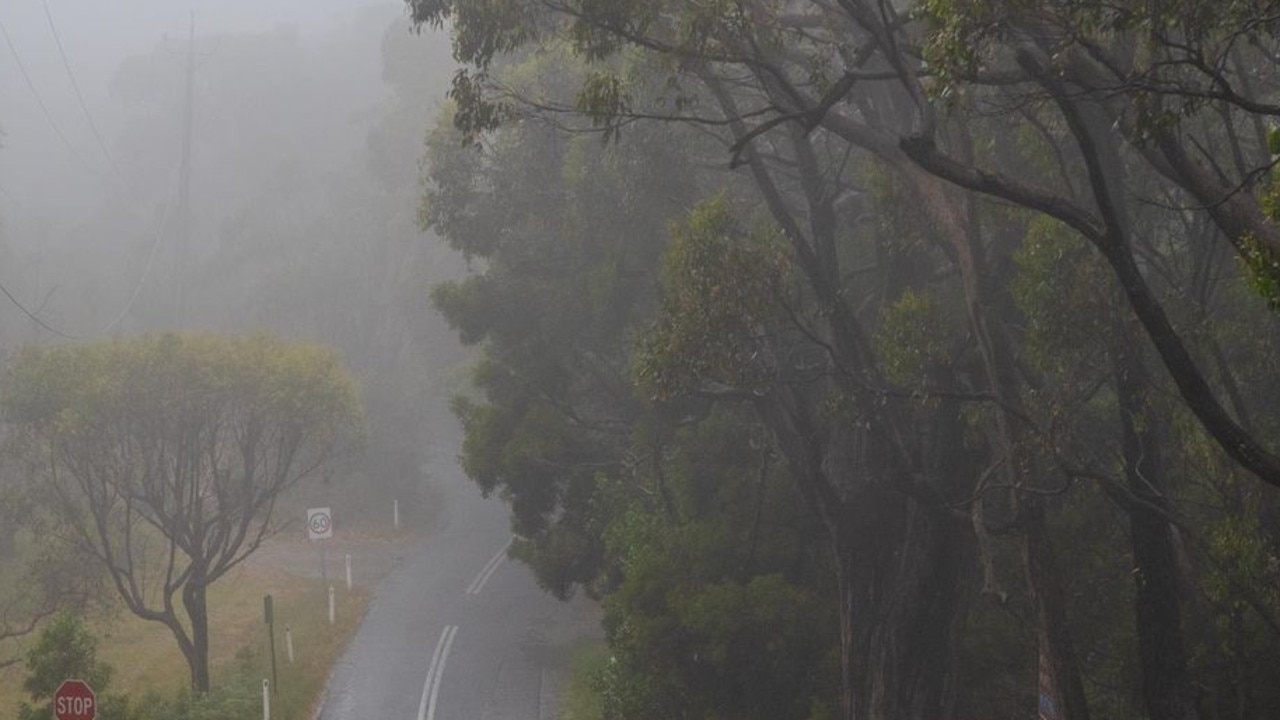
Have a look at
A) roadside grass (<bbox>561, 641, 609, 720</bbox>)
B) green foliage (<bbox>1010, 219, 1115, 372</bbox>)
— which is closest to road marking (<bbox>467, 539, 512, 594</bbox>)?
roadside grass (<bbox>561, 641, 609, 720</bbox>)

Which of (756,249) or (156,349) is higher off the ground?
(156,349)

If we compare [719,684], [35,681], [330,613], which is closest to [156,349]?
[330,613]

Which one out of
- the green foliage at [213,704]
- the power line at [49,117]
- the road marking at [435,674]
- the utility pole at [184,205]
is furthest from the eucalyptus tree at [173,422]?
the power line at [49,117]

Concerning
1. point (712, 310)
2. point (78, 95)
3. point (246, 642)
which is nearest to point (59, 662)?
point (712, 310)

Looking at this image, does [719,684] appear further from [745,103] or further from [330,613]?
[330,613]

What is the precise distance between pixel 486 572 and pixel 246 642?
26.1 ft

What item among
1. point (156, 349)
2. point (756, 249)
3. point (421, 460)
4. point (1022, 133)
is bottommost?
point (756, 249)

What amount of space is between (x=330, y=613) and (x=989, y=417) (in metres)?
19.8

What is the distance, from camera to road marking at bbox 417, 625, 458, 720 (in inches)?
928

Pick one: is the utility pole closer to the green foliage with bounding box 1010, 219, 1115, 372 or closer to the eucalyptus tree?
the eucalyptus tree

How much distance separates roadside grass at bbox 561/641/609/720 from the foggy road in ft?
0.96

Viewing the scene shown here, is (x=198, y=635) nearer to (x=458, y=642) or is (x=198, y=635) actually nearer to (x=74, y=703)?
(x=458, y=642)

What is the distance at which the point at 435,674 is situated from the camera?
86.2 ft

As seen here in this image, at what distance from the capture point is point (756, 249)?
14.7 metres
